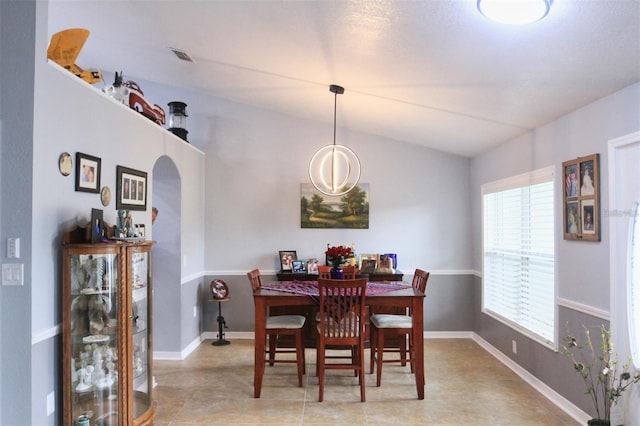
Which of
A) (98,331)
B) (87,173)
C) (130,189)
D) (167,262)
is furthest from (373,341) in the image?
(87,173)

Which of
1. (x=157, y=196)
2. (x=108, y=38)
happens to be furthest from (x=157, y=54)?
(x=157, y=196)

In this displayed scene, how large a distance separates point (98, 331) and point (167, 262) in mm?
2170

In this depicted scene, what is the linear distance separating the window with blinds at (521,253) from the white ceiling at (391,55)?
1.99ft

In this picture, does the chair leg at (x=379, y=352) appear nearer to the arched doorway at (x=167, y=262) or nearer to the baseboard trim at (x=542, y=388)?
the baseboard trim at (x=542, y=388)

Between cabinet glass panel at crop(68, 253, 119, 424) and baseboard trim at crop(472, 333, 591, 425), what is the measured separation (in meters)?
3.31

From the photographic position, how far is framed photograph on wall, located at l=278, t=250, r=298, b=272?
5.62 meters

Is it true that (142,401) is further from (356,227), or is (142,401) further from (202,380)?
(356,227)

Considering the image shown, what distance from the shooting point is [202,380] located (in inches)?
165

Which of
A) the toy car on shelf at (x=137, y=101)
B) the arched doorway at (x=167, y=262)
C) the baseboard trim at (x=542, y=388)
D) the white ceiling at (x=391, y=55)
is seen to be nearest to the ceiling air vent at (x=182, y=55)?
the white ceiling at (x=391, y=55)

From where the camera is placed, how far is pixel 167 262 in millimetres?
4828

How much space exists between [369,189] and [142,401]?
381 centimetres

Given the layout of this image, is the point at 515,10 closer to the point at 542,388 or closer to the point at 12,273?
the point at 12,273

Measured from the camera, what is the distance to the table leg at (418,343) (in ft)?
12.3

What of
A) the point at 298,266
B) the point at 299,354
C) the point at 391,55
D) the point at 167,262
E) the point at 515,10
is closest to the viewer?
the point at 515,10
